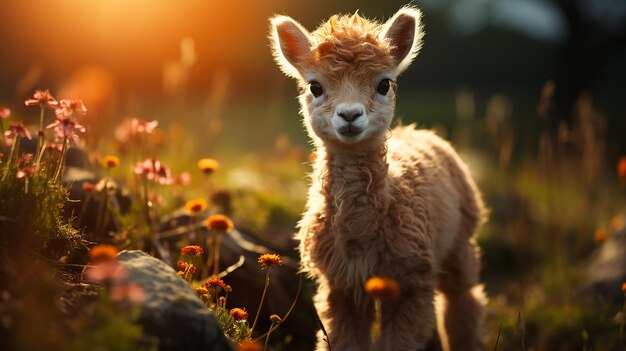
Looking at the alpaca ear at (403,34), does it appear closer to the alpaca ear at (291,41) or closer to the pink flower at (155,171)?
the alpaca ear at (291,41)

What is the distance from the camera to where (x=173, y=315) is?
2.80 meters

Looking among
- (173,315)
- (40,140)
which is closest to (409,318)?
(173,315)

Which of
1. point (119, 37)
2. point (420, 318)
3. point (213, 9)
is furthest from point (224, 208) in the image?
point (213, 9)

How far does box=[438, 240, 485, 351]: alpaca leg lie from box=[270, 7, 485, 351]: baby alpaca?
16.5 inches

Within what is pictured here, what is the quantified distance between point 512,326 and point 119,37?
13.5 m

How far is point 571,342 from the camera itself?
218 inches

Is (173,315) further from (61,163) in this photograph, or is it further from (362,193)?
(362,193)

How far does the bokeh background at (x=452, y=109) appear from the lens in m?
6.30

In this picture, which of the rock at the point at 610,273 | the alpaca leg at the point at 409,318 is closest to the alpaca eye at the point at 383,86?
the alpaca leg at the point at 409,318

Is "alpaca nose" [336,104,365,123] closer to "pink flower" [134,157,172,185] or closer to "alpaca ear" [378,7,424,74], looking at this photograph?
"alpaca ear" [378,7,424,74]

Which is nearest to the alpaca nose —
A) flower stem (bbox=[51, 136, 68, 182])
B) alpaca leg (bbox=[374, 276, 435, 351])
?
alpaca leg (bbox=[374, 276, 435, 351])

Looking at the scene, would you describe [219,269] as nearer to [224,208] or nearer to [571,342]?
[224,208]

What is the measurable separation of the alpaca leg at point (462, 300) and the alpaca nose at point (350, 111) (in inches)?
63.6

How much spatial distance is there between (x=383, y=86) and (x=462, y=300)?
5.92ft
